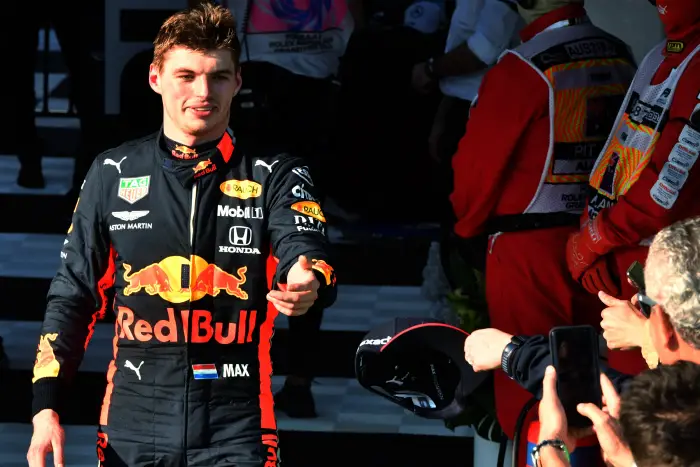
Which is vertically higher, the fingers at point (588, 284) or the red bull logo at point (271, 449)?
the fingers at point (588, 284)

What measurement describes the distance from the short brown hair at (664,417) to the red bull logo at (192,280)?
4.86 ft

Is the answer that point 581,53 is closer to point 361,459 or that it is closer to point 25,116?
point 361,459

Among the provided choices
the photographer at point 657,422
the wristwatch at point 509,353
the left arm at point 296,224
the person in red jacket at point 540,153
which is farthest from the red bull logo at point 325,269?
the person in red jacket at point 540,153

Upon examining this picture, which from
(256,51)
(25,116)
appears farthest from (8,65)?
(256,51)

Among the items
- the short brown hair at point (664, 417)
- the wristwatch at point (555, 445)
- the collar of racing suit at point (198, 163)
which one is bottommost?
the collar of racing suit at point (198, 163)

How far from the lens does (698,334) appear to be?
2600mm

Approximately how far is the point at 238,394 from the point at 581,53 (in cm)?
176

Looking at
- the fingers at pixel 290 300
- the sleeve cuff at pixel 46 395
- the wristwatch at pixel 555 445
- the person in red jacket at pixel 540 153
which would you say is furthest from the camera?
the person in red jacket at pixel 540 153

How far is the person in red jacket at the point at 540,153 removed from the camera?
450 centimetres

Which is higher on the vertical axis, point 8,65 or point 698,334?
point 698,334

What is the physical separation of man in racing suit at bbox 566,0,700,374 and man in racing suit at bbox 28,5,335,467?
3.45 ft

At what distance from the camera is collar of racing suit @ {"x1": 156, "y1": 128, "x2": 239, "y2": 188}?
3.57m

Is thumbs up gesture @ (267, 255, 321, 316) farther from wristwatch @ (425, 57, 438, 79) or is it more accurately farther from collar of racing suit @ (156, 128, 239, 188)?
wristwatch @ (425, 57, 438, 79)

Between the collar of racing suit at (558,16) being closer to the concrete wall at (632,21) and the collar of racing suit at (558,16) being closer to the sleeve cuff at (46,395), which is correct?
the concrete wall at (632,21)
